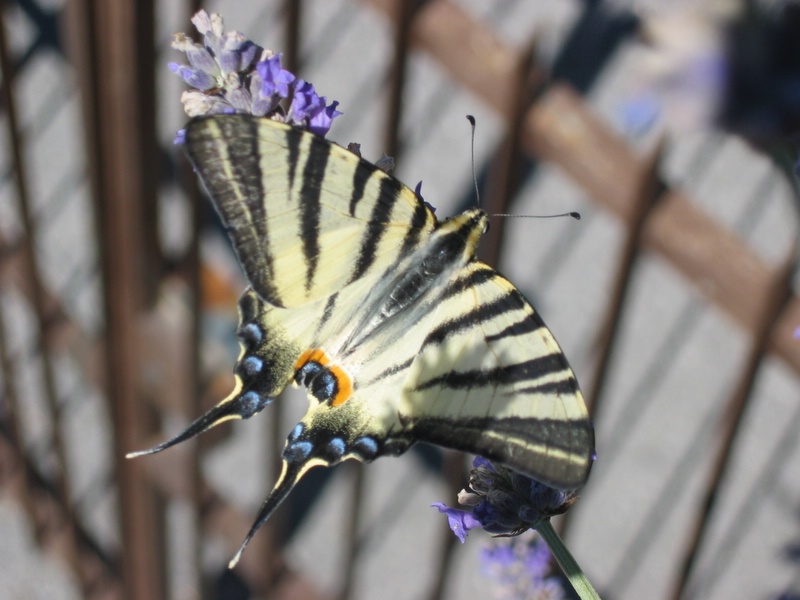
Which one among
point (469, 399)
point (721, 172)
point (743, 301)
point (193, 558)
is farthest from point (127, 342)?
point (721, 172)

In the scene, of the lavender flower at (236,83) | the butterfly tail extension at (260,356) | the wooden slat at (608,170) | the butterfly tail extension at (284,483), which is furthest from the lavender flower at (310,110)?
the wooden slat at (608,170)

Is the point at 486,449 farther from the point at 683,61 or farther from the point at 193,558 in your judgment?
the point at 193,558

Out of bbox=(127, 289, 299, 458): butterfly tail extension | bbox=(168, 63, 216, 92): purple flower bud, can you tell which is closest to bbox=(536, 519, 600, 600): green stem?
bbox=(127, 289, 299, 458): butterfly tail extension

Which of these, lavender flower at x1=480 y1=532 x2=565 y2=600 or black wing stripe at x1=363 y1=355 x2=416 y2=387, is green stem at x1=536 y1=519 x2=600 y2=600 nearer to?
black wing stripe at x1=363 y1=355 x2=416 y2=387

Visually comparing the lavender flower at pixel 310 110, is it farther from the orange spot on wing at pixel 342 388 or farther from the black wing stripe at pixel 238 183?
the orange spot on wing at pixel 342 388

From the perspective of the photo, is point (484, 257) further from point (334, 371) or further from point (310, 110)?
point (310, 110)

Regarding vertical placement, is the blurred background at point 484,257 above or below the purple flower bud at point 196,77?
below

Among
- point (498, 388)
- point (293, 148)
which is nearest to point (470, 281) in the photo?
point (498, 388)
